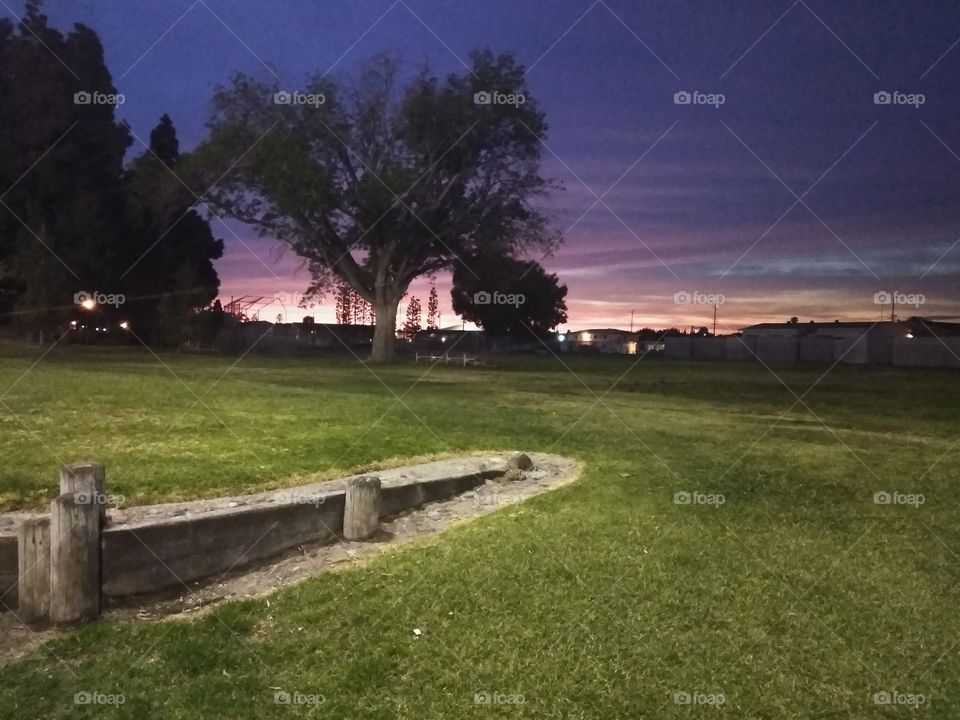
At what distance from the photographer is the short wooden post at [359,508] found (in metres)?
6.59

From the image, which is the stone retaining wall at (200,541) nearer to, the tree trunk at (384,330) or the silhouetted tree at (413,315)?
the tree trunk at (384,330)

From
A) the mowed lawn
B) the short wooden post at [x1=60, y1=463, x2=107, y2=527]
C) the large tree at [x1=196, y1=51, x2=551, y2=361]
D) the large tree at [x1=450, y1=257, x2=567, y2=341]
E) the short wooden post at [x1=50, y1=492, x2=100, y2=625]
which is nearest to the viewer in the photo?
the mowed lawn

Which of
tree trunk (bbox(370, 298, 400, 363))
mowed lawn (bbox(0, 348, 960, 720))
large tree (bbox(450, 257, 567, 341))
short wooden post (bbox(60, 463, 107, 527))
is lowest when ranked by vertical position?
mowed lawn (bbox(0, 348, 960, 720))

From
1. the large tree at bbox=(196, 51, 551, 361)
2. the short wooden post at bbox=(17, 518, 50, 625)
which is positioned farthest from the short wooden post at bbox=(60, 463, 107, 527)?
the large tree at bbox=(196, 51, 551, 361)

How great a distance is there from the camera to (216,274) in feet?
171

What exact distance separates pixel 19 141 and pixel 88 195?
12.8ft

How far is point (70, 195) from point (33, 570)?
137ft

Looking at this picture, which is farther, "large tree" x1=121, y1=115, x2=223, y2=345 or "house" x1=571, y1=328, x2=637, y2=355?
"house" x1=571, y1=328, x2=637, y2=355

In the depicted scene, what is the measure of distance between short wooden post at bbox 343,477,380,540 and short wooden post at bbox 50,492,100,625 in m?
2.24

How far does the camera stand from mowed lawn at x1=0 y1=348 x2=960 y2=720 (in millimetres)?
4023

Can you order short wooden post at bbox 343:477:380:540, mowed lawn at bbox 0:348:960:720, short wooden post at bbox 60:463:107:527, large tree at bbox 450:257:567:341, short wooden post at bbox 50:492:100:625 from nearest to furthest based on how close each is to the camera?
1. mowed lawn at bbox 0:348:960:720
2. short wooden post at bbox 50:492:100:625
3. short wooden post at bbox 60:463:107:527
4. short wooden post at bbox 343:477:380:540
5. large tree at bbox 450:257:567:341

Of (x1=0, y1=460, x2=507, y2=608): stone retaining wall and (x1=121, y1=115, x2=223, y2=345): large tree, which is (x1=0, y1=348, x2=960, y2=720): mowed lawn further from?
(x1=121, y1=115, x2=223, y2=345): large tree

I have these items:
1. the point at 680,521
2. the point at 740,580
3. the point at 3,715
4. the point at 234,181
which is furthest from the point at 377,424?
the point at 234,181

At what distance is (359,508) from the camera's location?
6602mm
